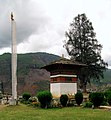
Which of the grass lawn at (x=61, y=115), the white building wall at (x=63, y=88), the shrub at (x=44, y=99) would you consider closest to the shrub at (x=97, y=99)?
the grass lawn at (x=61, y=115)

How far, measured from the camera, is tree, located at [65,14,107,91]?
170ft

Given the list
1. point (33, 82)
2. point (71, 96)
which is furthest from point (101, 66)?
point (33, 82)

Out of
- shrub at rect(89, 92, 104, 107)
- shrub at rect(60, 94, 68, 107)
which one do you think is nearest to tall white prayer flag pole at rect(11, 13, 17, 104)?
shrub at rect(60, 94, 68, 107)

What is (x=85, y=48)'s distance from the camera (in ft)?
171

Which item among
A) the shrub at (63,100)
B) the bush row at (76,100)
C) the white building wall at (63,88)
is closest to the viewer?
the bush row at (76,100)

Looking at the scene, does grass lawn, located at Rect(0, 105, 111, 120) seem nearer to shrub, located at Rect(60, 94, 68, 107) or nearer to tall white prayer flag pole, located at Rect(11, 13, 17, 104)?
shrub, located at Rect(60, 94, 68, 107)

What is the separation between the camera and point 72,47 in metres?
53.4

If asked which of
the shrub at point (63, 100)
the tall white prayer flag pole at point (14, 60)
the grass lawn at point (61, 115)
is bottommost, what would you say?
the grass lawn at point (61, 115)

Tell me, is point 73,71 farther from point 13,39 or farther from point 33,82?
point 33,82

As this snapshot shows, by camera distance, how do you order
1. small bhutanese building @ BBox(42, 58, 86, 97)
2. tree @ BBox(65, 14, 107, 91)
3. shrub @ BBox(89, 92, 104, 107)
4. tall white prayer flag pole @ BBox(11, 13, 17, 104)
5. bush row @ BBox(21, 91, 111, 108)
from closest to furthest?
shrub @ BBox(89, 92, 104, 107) < bush row @ BBox(21, 91, 111, 108) < tall white prayer flag pole @ BBox(11, 13, 17, 104) < small bhutanese building @ BBox(42, 58, 86, 97) < tree @ BBox(65, 14, 107, 91)

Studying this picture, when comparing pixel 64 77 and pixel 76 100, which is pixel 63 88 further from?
pixel 76 100

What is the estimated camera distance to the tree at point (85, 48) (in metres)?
51.8

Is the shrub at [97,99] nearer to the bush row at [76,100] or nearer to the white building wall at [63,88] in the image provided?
the bush row at [76,100]

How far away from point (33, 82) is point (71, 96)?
140 m
